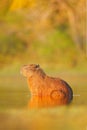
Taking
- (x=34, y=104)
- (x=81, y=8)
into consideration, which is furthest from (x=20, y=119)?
(x=81, y=8)

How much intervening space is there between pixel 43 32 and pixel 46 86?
5.15 feet

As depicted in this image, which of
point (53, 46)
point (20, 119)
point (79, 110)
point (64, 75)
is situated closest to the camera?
point (20, 119)

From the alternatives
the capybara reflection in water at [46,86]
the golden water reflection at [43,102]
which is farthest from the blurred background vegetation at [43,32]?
the golden water reflection at [43,102]

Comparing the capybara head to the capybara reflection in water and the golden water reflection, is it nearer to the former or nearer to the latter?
the capybara reflection in water

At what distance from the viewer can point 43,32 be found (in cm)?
478

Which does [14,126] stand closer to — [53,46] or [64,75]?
[64,75]

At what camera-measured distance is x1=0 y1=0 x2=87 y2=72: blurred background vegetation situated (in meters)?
4.64

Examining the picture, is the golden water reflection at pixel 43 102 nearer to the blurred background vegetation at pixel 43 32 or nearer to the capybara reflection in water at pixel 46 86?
the capybara reflection in water at pixel 46 86

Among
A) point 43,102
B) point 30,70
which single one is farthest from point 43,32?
point 43,102

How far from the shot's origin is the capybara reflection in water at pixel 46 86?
10.6ft

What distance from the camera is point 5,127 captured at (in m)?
2.46

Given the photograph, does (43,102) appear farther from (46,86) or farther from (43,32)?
(43,32)

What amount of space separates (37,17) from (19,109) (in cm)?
212

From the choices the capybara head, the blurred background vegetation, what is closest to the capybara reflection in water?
the capybara head
